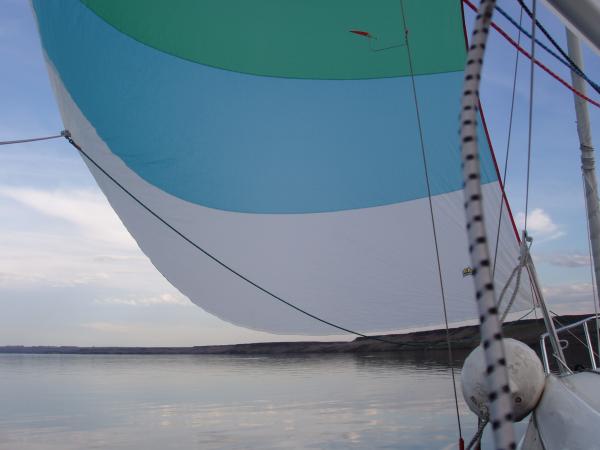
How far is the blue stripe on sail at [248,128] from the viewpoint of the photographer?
5.36 meters

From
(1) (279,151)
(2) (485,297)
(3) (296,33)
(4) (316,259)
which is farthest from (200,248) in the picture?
(2) (485,297)

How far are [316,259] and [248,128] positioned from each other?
1.37m

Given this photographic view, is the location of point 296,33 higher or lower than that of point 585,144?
higher

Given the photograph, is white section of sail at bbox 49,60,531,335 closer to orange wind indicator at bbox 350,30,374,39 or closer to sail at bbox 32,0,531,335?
sail at bbox 32,0,531,335

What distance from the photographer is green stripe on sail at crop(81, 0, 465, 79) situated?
5.45 metres

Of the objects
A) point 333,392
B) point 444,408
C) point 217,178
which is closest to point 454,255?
point 217,178

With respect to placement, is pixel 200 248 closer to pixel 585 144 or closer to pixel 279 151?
pixel 279 151

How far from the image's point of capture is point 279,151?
552 centimetres

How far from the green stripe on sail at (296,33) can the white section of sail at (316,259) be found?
3.81 feet

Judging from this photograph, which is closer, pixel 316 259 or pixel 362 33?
pixel 316 259

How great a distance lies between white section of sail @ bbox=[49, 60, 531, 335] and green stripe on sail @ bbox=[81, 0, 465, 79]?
116 cm

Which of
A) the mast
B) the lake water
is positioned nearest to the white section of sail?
the mast

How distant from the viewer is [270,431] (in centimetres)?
1254

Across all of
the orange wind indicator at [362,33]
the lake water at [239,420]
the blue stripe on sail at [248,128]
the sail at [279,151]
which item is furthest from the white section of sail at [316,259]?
the lake water at [239,420]
